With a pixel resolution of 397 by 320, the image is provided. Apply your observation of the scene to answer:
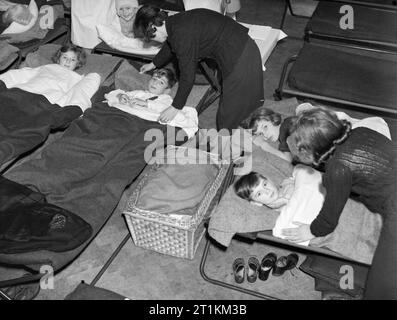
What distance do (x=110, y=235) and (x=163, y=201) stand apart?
54 cm

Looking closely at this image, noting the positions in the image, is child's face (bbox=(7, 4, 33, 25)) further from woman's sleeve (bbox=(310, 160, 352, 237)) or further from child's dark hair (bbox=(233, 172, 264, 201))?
woman's sleeve (bbox=(310, 160, 352, 237))

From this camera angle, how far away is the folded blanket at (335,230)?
6.26 ft

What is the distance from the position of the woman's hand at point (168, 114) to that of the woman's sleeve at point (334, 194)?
1136 millimetres

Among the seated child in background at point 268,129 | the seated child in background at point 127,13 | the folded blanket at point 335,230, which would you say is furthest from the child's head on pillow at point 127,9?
the folded blanket at point 335,230

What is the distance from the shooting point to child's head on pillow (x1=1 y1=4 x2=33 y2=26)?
3.47 metres

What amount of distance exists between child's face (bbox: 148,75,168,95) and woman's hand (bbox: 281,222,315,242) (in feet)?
4.48

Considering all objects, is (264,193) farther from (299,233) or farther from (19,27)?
(19,27)

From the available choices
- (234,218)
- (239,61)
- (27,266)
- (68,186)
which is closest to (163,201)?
(234,218)

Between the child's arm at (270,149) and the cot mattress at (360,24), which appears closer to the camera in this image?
the child's arm at (270,149)

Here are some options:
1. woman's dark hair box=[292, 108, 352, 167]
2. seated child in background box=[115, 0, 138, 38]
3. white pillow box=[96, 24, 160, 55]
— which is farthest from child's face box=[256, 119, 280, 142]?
seated child in background box=[115, 0, 138, 38]

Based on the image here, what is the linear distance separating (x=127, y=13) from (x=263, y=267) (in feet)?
7.19

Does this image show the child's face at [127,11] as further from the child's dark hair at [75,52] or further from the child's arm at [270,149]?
the child's arm at [270,149]

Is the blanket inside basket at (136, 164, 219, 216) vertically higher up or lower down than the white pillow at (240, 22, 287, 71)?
lower down
